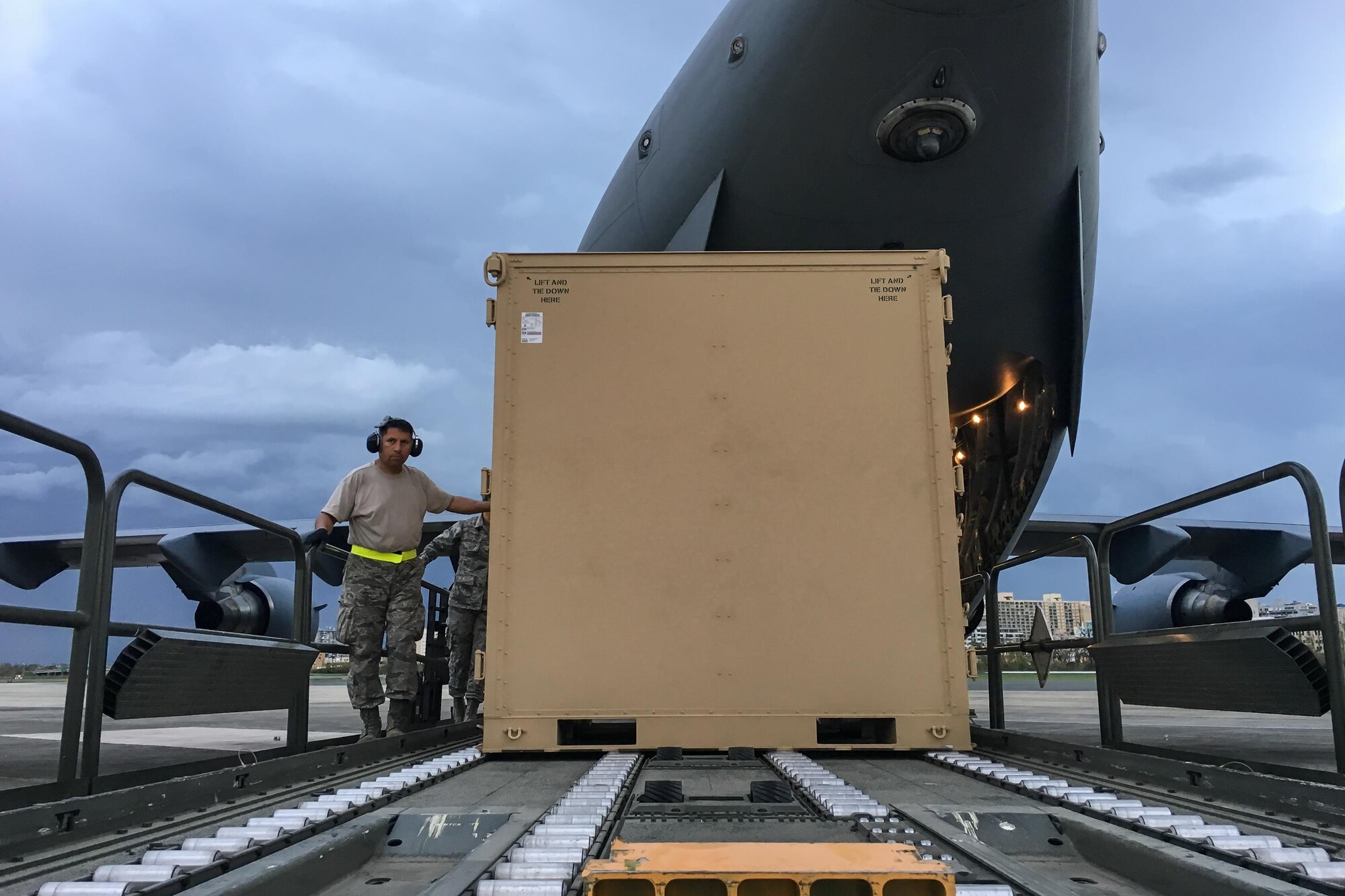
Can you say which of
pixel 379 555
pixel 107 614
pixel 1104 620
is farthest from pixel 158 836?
pixel 1104 620

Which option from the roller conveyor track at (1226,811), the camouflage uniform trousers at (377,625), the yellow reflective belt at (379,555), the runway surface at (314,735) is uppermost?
the yellow reflective belt at (379,555)

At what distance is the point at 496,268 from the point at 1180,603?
9695mm

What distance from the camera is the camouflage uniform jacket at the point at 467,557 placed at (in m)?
6.40

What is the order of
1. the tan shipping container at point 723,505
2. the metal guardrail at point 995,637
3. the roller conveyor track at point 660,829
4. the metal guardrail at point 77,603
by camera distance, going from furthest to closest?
the metal guardrail at point 995,637 → the tan shipping container at point 723,505 → the metal guardrail at point 77,603 → the roller conveyor track at point 660,829

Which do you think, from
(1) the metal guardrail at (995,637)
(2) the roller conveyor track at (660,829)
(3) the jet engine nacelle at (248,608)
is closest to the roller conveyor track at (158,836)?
(2) the roller conveyor track at (660,829)

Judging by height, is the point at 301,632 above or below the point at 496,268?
below

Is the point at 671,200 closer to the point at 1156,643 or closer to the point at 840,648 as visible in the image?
the point at 840,648

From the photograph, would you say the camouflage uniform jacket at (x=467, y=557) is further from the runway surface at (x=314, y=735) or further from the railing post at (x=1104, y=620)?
the railing post at (x=1104, y=620)

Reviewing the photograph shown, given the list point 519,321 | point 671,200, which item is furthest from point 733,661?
point 671,200

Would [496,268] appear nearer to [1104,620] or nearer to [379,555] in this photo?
[379,555]

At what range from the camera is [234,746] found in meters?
6.68

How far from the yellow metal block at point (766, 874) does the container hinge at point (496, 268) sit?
9.76 feet

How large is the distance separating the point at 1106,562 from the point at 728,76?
136 inches

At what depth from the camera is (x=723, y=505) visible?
3625 mm
